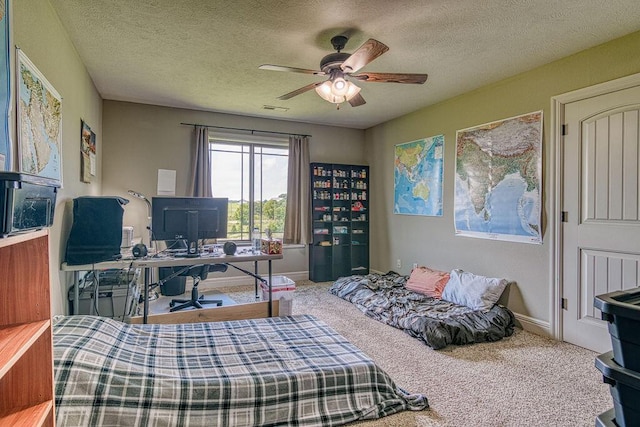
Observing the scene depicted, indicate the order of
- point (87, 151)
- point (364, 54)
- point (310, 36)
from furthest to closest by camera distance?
point (87, 151) → point (310, 36) → point (364, 54)

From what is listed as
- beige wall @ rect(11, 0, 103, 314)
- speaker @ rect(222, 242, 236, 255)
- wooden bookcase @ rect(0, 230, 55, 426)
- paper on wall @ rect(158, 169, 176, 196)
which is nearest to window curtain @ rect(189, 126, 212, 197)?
paper on wall @ rect(158, 169, 176, 196)

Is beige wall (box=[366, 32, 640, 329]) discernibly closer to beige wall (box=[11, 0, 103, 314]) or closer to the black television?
the black television

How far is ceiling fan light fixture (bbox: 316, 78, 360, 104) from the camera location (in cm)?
266

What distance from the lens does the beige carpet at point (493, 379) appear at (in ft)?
6.21

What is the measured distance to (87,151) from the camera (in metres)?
3.29

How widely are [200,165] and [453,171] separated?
3360 millimetres

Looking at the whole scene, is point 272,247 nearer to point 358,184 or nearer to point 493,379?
point 493,379

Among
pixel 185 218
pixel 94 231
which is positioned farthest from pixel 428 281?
pixel 94 231

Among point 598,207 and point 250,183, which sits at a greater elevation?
point 250,183

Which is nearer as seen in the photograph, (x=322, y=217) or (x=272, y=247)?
(x=272, y=247)

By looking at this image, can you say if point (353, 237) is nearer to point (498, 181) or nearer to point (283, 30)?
point (498, 181)

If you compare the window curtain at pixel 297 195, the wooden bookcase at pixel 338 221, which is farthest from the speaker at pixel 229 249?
the wooden bookcase at pixel 338 221

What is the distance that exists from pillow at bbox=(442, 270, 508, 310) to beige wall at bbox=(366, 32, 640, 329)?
5.7 inches

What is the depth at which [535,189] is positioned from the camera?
3.19 metres
